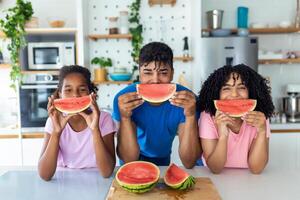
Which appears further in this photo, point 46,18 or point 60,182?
point 46,18

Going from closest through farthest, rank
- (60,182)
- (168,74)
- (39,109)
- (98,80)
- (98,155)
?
1. (60,182)
2. (98,155)
3. (168,74)
4. (39,109)
5. (98,80)

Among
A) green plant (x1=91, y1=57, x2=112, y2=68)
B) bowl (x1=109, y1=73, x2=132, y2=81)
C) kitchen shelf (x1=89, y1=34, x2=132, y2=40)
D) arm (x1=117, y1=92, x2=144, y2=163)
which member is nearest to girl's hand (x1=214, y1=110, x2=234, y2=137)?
arm (x1=117, y1=92, x2=144, y2=163)

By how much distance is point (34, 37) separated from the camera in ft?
12.6

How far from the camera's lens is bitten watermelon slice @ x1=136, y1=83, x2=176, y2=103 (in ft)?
5.18

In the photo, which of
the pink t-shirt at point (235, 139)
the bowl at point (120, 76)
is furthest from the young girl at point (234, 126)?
the bowl at point (120, 76)

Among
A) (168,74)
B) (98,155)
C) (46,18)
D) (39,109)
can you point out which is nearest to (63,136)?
(98,155)

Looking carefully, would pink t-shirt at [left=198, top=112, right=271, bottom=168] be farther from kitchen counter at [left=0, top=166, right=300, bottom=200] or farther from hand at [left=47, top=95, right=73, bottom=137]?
hand at [left=47, top=95, right=73, bottom=137]

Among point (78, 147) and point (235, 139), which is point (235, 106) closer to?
point (235, 139)

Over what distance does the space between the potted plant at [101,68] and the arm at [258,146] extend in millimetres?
2721

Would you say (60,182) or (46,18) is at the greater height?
(46,18)

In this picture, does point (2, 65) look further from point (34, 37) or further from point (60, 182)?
point (60, 182)

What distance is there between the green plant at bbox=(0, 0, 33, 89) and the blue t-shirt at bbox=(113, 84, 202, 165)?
88.0 inches

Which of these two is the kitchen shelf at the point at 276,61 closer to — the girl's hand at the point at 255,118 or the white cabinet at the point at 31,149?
the girl's hand at the point at 255,118

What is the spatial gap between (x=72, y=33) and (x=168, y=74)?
8.20ft
